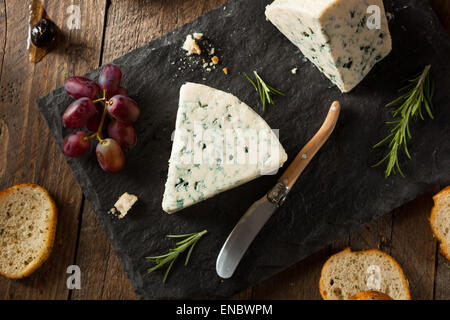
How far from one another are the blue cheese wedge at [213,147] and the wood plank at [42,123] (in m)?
0.62

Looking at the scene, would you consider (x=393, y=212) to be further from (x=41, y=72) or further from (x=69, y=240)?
(x=41, y=72)

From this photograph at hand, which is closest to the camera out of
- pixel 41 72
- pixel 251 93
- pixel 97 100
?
pixel 97 100

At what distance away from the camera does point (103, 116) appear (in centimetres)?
222

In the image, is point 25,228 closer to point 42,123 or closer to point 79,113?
point 42,123

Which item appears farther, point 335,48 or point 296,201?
point 296,201

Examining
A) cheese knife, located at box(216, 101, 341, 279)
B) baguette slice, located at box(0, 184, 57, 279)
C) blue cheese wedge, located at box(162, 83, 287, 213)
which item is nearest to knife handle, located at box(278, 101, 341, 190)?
cheese knife, located at box(216, 101, 341, 279)

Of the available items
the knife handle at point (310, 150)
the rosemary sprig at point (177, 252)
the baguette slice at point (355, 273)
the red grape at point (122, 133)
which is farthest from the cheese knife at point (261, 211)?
the red grape at point (122, 133)

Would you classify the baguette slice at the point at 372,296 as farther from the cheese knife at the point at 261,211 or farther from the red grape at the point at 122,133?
the red grape at the point at 122,133

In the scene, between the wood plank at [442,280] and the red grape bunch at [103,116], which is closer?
the red grape bunch at [103,116]

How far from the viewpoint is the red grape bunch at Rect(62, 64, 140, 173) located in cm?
216

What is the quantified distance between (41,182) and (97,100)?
1.97ft

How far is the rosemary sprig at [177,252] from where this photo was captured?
2.26 meters

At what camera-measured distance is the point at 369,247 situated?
238 cm
